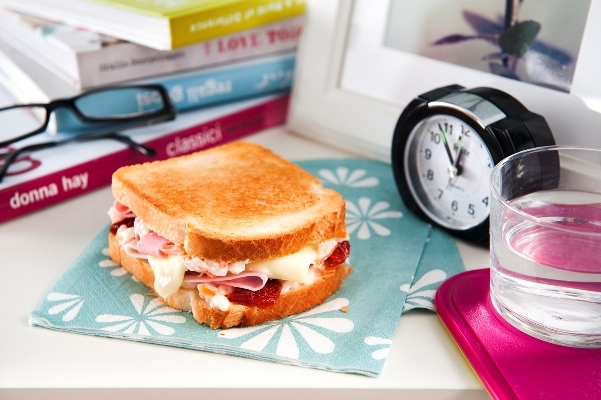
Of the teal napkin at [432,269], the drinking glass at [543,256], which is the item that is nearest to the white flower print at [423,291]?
the teal napkin at [432,269]

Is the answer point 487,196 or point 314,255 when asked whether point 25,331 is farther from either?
point 487,196

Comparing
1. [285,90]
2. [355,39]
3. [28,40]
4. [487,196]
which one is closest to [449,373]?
[487,196]

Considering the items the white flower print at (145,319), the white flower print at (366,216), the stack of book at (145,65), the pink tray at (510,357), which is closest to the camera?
the pink tray at (510,357)

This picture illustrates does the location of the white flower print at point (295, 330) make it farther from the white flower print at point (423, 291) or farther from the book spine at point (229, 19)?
the book spine at point (229, 19)

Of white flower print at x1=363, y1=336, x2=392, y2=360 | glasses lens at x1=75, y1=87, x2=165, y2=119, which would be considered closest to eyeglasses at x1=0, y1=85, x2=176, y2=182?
glasses lens at x1=75, y1=87, x2=165, y2=119

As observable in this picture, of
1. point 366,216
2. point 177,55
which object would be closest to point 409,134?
point 366,216

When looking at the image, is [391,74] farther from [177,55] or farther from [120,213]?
[120,213]
